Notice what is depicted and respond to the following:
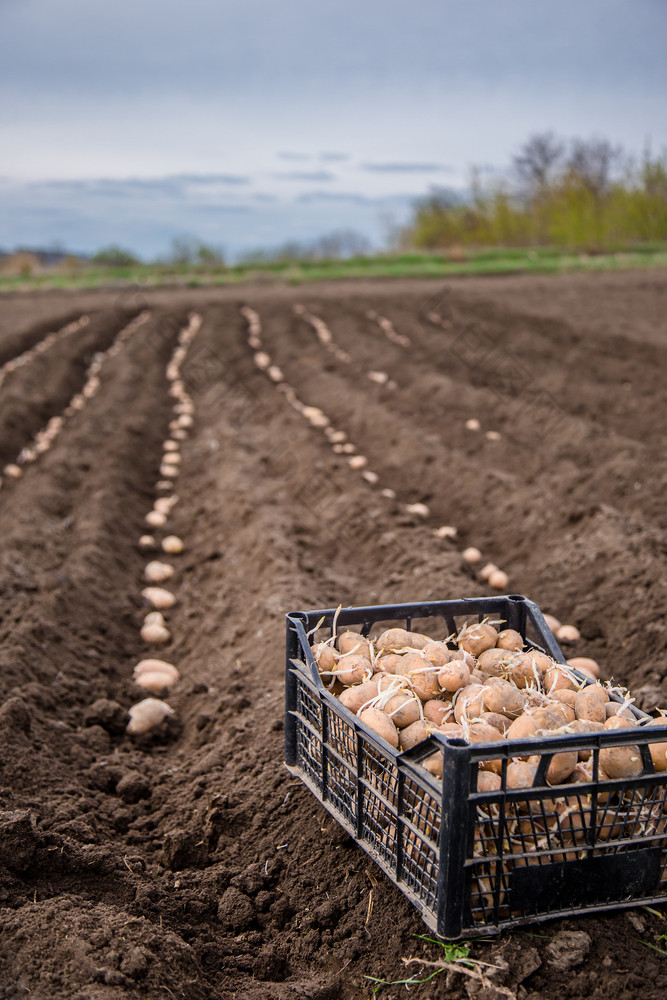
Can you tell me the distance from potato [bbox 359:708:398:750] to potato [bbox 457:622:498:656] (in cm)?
60

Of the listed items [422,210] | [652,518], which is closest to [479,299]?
[652,518]

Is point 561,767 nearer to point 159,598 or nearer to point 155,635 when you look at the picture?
point 155,635

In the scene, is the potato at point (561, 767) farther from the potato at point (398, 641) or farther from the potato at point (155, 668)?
the potato at point (155, 668)

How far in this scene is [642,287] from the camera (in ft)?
70.4

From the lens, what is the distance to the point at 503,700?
2543 mm

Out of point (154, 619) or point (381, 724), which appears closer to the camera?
point (381, 724)

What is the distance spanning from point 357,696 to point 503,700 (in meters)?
0.45

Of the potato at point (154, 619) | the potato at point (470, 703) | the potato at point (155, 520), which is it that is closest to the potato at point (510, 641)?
the potato at point (470, 703)

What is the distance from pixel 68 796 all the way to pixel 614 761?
218 cm

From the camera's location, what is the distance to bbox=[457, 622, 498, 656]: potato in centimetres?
297

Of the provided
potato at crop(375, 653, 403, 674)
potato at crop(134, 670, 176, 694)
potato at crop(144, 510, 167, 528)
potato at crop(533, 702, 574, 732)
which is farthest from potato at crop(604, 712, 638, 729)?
potato at crop(144, 510, 167, 528)

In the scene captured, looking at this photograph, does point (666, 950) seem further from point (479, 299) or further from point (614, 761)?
point (479, 299)

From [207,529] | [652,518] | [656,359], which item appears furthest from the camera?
[656,359]

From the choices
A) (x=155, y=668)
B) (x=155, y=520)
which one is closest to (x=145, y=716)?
(x=155, y=668)
